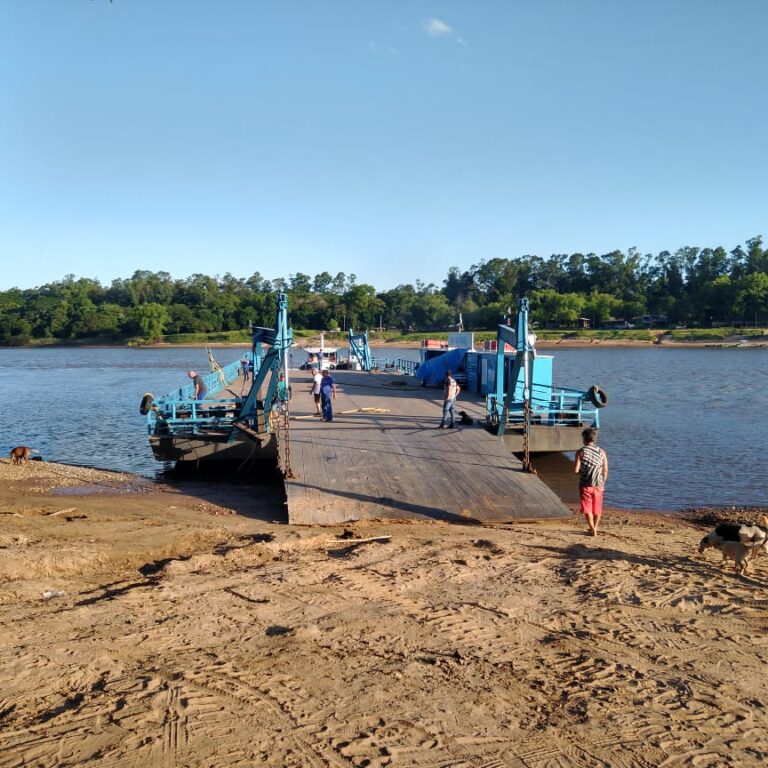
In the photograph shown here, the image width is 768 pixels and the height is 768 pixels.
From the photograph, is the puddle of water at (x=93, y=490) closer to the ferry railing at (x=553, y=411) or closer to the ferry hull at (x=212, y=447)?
the ferry hull at (x=212, y=447)

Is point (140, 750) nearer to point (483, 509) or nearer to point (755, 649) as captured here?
point (755, 649)

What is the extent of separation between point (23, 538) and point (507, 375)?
15.4 m

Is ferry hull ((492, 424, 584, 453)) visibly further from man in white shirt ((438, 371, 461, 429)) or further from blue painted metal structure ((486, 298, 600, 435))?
man in white shirt ((438, 371, 461, 429))

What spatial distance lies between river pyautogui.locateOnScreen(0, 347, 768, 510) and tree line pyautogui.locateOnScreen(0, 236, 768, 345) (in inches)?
2322

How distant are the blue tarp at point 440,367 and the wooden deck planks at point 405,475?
7.97 metres

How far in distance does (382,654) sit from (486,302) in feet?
486

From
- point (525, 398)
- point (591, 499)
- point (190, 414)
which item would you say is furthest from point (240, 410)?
point (591, 499)

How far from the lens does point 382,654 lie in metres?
6.12

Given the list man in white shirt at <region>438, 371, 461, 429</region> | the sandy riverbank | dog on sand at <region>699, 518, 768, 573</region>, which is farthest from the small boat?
dog on sand at <region>699, 518, 768, 573</region>

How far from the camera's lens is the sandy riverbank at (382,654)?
4.79 metres

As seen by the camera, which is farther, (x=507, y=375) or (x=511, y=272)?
(x=511, y=272)

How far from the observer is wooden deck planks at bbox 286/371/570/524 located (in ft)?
39.7

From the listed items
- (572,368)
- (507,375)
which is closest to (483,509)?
(507,375)

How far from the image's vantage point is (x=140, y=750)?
4652 mm
